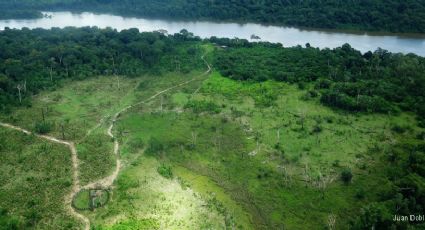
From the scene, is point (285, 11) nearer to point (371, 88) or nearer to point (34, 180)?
point (371, 88)

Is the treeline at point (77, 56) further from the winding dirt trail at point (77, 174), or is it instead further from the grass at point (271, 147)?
the grass at point (271, 147)

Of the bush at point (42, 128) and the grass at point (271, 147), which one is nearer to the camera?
the grass at point (271, 147)

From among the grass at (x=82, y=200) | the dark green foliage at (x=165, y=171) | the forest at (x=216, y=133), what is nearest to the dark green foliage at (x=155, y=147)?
the forest at (x=216, y=133)

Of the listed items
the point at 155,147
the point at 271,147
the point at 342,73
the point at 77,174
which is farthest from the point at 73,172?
the point at 342,73

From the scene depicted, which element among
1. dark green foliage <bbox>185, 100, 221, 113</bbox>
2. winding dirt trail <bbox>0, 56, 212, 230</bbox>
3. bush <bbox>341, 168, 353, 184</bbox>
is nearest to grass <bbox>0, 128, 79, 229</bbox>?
winding dirt trail <bbox>0, 56, 212, 230</bbox>

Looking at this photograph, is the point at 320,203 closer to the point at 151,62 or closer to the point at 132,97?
the point at 132,97

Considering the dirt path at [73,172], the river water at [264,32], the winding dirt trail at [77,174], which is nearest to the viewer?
the dirt path at [73,172]

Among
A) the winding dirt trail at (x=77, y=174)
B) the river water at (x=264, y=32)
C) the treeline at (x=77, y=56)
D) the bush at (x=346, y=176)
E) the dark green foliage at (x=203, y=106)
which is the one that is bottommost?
the winding dirt trail at (x=77, y=174)
